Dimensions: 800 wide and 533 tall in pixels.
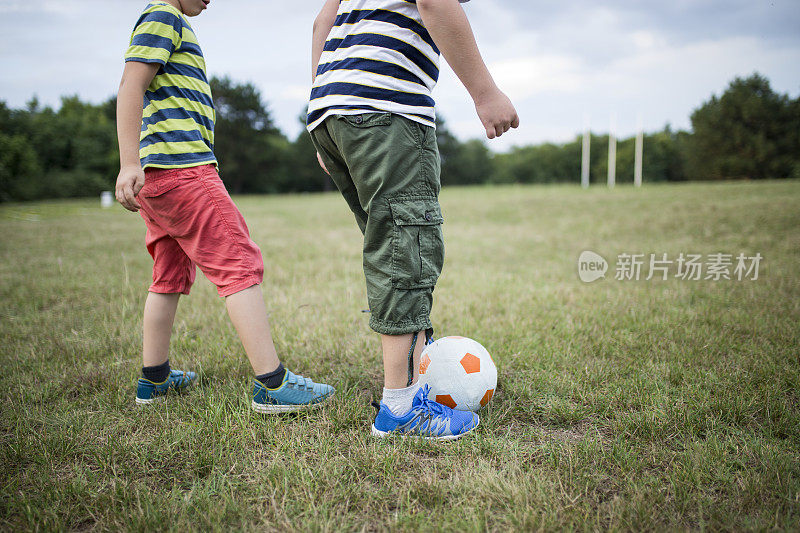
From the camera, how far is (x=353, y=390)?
2.13 m

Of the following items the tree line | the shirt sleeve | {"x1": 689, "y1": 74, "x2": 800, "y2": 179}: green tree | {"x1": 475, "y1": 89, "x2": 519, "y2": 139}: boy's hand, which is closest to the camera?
{"x1": 475, "y1": 89, "x2": 519, "y2": 139}: boy's hand

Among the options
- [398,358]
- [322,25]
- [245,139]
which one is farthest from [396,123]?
[245,139]

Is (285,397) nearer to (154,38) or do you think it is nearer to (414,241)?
(414,241)

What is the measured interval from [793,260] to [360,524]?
546cm

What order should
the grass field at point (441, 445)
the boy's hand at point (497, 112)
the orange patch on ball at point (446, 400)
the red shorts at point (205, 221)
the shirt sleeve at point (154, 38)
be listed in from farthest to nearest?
1. the orange patch on ball at point (446, 400)
2. the red shorts at point (205, 221)
3. the shirt sleeve at point (154, 38)
4. the boy's hand at point (497, 112)
5. the grass field at point (441, 445)

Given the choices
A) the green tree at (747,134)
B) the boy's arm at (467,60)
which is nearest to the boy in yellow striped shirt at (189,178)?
the boy's arm at (467,60)

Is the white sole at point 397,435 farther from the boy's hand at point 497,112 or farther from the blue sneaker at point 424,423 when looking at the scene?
the boy's hand at point 497,112

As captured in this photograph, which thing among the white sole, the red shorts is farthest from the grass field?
the red shorts

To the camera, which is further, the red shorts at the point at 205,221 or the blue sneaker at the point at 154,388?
the blue sneaker at the point at 154,388

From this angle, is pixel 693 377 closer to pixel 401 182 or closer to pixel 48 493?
pixel 401 182

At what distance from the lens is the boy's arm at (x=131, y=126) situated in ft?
5.54

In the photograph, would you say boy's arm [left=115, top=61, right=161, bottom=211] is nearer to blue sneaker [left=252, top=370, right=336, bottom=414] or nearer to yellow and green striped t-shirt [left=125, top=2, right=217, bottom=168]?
yellow and green striped t-shirt [left=125, top=2, right=217, bottom=168]

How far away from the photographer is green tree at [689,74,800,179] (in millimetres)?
32594

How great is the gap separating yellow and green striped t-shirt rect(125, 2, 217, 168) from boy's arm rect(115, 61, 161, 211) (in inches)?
3.2
